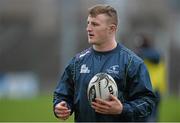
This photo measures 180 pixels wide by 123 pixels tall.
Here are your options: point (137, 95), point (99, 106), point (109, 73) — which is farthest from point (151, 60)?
point (99, 106)

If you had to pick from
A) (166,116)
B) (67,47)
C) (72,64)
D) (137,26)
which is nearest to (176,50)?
(137,26)

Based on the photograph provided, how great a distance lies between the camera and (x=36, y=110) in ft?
68.7

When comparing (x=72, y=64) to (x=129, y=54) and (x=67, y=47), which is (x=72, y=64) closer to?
(x=129, y=54)

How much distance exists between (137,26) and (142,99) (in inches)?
1486

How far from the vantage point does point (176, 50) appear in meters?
40.4

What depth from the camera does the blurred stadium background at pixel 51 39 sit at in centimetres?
2773

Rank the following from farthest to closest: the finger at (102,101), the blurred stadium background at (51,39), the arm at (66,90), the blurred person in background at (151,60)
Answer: the blurred stadium background at (51,39) < the blurred person in background at (151,60) < the arm at (66,90) < the finger at (102,101)

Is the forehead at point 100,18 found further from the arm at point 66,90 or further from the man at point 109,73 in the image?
the arm at point 66,90

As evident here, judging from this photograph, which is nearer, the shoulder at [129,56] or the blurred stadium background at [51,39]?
the shoulder at [129,56]

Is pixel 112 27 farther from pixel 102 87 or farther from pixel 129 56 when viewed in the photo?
pixel 102 87

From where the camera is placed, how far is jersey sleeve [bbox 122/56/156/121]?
7.60 m

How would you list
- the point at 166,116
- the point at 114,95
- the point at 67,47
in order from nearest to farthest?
the point at 114,95 < the point at 166,116 < the point at 67,47

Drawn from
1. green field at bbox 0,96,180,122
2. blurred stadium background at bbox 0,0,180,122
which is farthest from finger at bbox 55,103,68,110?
blurred stadium background at bbox 0,0,180,122

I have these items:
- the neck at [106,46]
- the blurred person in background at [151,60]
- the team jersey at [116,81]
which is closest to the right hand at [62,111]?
the team jersey at [116,81]
